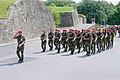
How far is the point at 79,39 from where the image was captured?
69.0 ft

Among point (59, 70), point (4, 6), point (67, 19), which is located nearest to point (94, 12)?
point (67, 19)

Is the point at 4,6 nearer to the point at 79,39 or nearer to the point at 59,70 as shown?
the point at 79,39

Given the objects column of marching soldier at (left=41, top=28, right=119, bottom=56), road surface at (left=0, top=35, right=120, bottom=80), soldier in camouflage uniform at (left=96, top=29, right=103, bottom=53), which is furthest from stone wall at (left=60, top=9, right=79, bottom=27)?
road surface at (left=0, top=35, right=120, bottom=80)

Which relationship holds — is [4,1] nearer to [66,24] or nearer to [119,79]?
[119,79]

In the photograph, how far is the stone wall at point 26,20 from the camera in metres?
29.7

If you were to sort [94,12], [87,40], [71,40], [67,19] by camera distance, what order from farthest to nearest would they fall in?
[94,12]
[67,19]
[71,40]
[87,40]

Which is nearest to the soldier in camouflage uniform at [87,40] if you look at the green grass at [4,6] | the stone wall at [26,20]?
the stone wall at [26,20]

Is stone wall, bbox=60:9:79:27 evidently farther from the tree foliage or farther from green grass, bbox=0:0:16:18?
the tree foliage

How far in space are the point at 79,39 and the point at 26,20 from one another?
1582 centimetres

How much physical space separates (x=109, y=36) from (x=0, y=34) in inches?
419

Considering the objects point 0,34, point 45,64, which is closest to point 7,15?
point 0,34

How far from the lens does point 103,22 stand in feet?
388

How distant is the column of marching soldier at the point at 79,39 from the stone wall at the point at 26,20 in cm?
796

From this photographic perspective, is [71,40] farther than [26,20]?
No
